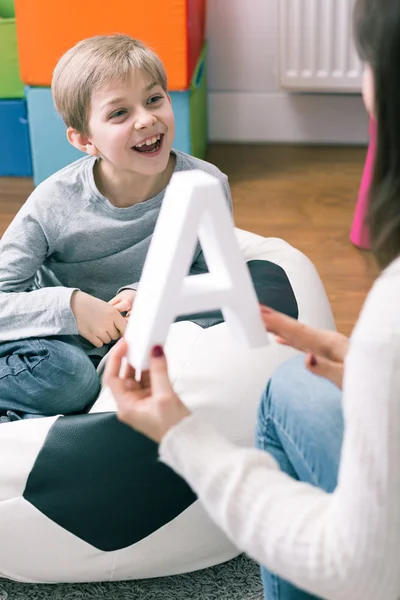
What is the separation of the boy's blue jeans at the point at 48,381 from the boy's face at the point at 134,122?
1.06 ft

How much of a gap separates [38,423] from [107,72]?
1.88 ft

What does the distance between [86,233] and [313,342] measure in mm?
617

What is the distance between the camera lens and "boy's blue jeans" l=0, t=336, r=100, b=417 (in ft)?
4.28

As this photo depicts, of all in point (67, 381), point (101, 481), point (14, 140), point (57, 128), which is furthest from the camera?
point (14, 140)

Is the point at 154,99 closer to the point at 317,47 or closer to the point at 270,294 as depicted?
the point at 270,294

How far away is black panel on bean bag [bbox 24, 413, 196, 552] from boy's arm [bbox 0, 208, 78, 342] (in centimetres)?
25

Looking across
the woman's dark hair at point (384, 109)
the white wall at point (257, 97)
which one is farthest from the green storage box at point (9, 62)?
the woman's dark hair at point (384, 109)

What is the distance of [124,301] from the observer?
1393 mm

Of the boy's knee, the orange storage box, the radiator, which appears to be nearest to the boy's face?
the boy's knee

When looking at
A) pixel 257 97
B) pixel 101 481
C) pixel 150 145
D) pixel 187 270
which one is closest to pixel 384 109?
pixel 187 270

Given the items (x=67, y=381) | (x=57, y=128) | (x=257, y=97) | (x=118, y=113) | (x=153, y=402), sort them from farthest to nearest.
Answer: (x=257, y=97)
(x=57, y=128)
(x=118, y=113)
(x=67, y=381)
(x=153, y=402)

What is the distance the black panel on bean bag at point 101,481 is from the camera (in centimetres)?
114

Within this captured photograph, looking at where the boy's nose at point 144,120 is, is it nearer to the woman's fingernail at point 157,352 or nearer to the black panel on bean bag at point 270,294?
the black panel on bean bag at point 270,294

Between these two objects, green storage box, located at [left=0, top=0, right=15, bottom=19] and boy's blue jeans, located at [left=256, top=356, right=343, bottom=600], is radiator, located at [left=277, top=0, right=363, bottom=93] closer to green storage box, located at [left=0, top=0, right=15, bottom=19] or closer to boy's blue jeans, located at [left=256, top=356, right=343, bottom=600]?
green storage box, located at [left=0, top=0, right=15, bottom=19]
